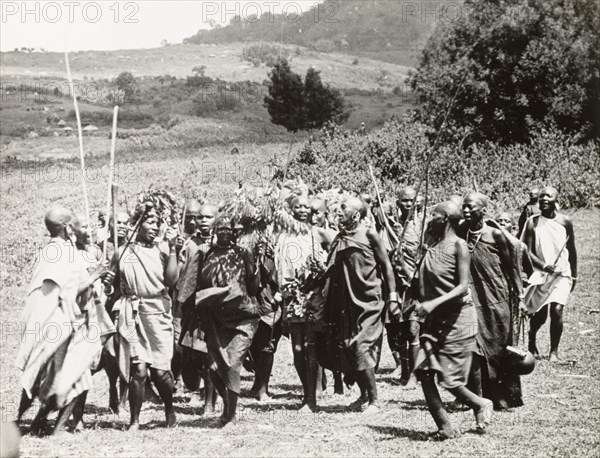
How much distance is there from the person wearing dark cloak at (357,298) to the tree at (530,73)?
2407 centimetres

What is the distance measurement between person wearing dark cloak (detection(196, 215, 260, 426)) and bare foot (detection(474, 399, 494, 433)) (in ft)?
6.88

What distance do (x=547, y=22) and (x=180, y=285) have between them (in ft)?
93.2

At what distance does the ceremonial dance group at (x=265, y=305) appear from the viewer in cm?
693

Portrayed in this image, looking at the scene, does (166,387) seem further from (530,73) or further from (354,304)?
(530,73)

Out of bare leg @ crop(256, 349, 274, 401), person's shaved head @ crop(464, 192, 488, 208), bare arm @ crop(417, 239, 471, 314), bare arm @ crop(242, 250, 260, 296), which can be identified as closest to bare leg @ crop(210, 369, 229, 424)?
bare arm @ crop(242, 250, 260, 296)

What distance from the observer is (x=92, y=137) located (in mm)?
45531

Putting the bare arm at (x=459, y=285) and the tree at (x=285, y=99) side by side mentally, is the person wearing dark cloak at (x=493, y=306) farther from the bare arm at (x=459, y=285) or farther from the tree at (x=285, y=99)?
the tree at (x=285, y=99)

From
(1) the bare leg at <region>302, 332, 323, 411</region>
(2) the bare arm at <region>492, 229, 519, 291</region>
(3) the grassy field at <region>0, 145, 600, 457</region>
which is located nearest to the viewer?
(3) the grassy field at <region>0, 145, 600, 457</region>

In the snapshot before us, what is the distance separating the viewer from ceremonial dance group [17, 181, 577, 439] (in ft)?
22.7

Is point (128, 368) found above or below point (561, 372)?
above

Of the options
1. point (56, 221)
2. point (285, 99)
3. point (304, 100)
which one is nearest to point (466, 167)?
point (56, 221)

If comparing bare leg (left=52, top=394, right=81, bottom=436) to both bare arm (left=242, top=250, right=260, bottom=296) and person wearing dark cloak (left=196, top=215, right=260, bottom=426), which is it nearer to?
person wearing dark cloak (left=196, top=215, right=260, bottom=426)

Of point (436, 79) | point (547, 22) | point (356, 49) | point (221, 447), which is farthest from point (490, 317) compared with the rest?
point (356, 49)

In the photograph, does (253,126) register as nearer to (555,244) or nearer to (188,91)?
(188,91)
